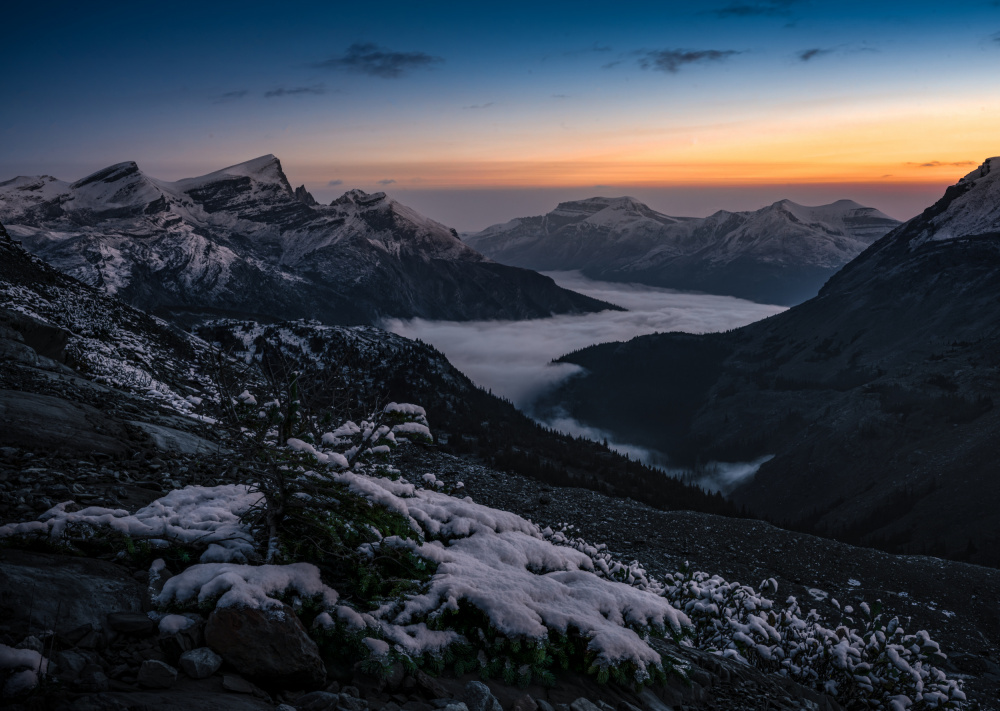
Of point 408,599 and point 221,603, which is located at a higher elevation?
point 221,603

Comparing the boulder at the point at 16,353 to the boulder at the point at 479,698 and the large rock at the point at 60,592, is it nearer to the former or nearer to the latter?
the large rock at the point at 60,592

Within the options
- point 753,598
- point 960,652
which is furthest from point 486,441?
point 753,598

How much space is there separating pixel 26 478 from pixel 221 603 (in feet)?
24.3

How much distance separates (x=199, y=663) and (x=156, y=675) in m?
0.52

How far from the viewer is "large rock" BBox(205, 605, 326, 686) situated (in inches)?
315

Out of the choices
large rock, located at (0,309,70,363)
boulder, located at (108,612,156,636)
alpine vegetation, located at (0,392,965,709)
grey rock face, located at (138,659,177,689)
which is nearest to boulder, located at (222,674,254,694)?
grey rock face, located at (138,659,177,689)

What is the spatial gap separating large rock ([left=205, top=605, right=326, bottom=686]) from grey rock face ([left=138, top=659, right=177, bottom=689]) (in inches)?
28.3

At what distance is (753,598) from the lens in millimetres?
18656

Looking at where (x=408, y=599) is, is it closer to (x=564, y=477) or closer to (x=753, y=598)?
(x=753, y=598)

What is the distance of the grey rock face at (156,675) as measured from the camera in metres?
7.19

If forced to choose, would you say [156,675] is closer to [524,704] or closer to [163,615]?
[163,615]

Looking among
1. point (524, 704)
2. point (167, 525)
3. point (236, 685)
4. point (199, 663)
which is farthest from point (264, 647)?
point (524, 704)

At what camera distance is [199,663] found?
7.67m

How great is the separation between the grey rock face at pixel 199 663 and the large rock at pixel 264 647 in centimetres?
21
